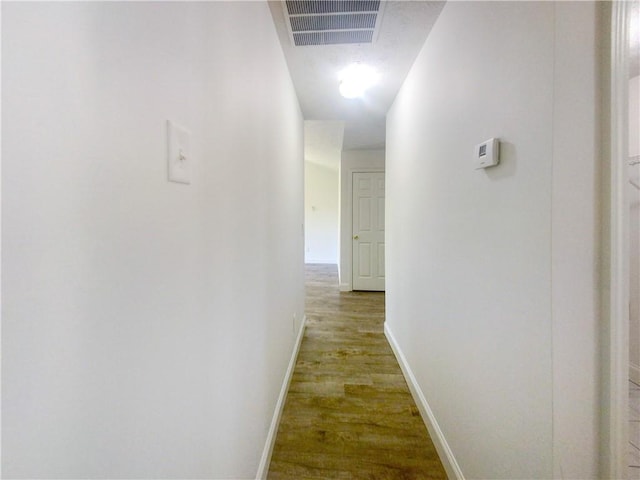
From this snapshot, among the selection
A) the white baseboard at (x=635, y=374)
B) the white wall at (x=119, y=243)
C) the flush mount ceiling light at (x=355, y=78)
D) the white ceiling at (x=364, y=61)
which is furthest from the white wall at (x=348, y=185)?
the white wall at (x=119, y=243)

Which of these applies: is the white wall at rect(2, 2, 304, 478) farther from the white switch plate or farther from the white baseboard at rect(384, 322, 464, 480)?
the white baseboard at rect(384, 322, 464, 480)

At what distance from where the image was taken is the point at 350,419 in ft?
5.56

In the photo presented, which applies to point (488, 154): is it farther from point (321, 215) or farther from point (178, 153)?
point (321, 215)

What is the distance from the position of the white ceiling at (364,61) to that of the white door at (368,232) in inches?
59.6

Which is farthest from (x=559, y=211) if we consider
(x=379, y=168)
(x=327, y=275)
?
(x=327, y=275)

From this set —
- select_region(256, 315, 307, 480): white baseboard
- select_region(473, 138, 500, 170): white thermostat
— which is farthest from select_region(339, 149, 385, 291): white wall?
select_region(473, 138, 500, 170): white thermostat

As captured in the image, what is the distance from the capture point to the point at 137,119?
502 millimetres

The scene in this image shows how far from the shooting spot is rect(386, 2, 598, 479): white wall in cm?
69

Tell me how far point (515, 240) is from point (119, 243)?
1062 mm

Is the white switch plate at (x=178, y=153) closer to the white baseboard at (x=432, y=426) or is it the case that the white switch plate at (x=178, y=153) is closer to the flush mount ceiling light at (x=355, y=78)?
the white baseboard at (x=432, y=426)

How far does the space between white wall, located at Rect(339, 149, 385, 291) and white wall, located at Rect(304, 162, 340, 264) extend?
285cm

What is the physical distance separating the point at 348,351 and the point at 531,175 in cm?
215

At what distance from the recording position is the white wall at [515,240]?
69 centimetres

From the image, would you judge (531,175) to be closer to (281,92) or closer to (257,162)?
(257,162)
